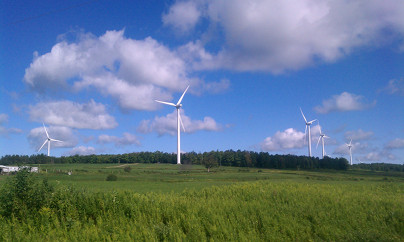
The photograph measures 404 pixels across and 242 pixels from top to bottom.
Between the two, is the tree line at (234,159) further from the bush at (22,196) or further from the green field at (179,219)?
the bush at (22,196)

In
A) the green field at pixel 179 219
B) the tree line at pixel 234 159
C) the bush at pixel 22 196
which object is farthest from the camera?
the tree line at pixel 234 159

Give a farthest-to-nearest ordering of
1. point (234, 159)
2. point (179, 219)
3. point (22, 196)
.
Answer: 1. point (234, 159)
2. point (22, 196)
3. point (179, 219)

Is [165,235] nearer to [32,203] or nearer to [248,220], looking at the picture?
[248,220]

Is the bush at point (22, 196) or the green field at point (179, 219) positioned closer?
the green field at point (179, 219)

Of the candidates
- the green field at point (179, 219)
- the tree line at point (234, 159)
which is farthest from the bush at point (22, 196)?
the tree line at point (234, 159)

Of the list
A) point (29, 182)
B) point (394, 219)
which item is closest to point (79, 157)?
point (29, 182)

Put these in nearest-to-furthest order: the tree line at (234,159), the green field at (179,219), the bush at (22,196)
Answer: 1. the green field at (179,219)
2. the bush at (22,196)
3. the tree line at (234,159)

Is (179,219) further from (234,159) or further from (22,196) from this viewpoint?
(234,159)

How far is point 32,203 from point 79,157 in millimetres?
178815

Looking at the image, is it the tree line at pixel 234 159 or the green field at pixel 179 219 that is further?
the tree line at pixel 234 159

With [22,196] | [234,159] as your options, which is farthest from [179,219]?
[234,159]

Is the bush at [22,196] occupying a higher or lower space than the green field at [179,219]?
higher

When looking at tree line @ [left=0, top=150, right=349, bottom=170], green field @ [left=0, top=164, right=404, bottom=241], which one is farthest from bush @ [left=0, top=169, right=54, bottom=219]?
tree line @ [left=0, top=150, right=349, bottom=170]

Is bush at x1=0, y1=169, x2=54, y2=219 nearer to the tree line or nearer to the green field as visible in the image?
the green field
